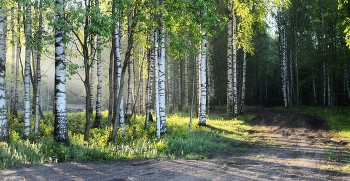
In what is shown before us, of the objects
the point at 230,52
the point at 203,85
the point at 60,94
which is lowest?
the point at 60,94

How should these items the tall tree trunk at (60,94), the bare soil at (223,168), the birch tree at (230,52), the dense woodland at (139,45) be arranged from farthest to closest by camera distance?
the birch tree at (230,52) < the dense woodland at (139,45) < the tall tree trunk at (60,94) < the bare soil at (223,168)

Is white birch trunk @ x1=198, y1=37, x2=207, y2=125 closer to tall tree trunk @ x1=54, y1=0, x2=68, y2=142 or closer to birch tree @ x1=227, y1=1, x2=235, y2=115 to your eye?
birch tree @ x1=227, y1=1, x2=235, y2=115

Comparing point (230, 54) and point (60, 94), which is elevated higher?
point (230, 54)

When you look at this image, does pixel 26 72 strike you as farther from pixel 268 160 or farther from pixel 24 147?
pixel 268 160

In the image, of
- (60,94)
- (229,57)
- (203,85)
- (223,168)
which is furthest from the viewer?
(229,57)

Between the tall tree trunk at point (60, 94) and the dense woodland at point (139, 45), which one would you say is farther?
the dense woodland at point (139, 45)

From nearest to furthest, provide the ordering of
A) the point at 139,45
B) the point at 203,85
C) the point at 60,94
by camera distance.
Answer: the point at 60,94 → the point at 139,45 → the point at 203,85

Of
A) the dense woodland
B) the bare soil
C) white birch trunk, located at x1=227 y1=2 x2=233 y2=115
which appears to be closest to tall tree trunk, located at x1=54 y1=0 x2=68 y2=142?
the dense woodland

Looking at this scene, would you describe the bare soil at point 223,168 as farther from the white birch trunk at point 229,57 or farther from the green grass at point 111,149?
the white birch trunk at point 229,57

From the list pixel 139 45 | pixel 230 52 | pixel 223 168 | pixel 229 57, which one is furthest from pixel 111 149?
pixel 230 52

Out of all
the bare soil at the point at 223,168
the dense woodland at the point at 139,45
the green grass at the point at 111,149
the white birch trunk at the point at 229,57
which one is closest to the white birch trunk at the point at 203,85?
the dense woodland at the point at 139,45

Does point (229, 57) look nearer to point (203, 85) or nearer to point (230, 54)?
point (230, 54)

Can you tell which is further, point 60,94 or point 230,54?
point 230,54

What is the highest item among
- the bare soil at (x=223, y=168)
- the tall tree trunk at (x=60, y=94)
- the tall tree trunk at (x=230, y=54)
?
the tall tree trunk at (x=230, y=54)
